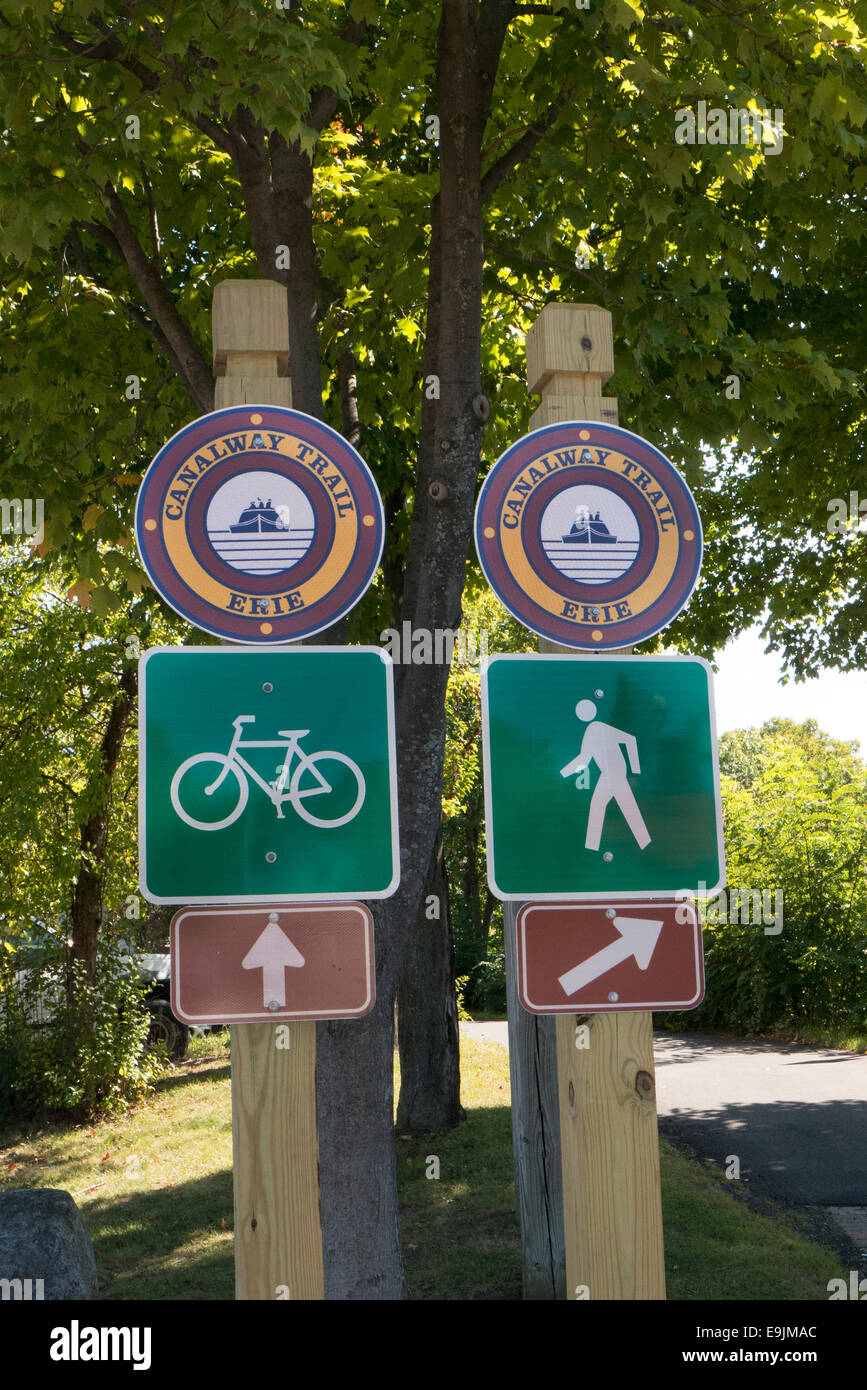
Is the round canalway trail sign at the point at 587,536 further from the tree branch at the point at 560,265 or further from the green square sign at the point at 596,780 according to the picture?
the tree branch at the point at 560,265

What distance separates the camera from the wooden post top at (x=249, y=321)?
3.28 m

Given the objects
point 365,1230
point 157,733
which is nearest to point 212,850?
point 157,733

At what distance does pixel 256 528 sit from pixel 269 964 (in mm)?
1046

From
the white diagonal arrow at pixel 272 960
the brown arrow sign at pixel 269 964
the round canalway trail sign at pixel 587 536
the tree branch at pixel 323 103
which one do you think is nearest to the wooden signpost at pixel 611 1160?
the brown arrow sign at pixel 269 964

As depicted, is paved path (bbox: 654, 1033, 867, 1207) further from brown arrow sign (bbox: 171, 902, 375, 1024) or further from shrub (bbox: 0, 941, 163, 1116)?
brown arrow sign (bbox: 171, 902, 375, 1024)

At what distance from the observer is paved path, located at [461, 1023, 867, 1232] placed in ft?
30.1

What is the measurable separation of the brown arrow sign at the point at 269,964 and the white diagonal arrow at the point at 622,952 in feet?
1.66

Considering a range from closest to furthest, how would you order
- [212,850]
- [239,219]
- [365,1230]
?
[212,850], [365,1230], [239,219]

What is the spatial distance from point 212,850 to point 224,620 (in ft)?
1.84

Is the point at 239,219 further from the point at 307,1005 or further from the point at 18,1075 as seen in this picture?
the point at 18,1075

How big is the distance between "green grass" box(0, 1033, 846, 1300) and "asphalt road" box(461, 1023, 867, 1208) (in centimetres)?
58

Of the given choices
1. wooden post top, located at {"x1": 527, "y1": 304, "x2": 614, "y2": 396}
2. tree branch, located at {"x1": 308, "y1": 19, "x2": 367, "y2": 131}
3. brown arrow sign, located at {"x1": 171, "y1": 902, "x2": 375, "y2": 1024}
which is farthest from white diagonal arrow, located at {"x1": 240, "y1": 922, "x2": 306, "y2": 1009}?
tree branch, located at {"x1": 308, "y1": 19, "x2": 367, "y2": 131}

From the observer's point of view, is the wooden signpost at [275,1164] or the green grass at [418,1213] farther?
the green grass at [418,1213]

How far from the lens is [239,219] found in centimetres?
799
